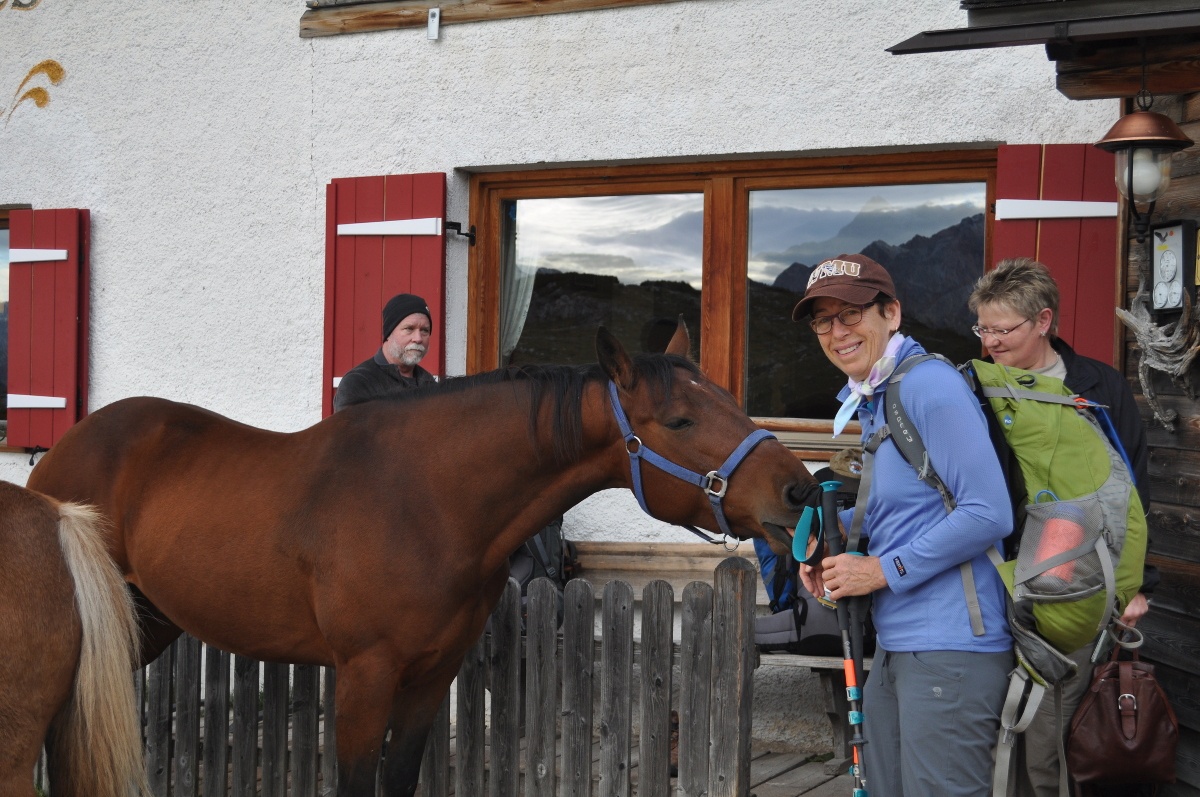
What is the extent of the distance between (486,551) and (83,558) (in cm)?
103

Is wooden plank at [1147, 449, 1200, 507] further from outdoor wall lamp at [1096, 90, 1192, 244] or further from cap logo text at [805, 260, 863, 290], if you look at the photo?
cap logo text at [805, 260, 863, 290]

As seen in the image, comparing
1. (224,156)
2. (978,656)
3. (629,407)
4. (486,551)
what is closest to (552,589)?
(486,551)

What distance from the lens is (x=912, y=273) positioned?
5309 mm

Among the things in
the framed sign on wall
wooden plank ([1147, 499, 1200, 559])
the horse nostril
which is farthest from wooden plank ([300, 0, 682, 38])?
the horse nostril

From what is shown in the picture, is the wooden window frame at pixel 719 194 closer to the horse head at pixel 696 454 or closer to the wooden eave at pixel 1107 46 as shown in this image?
the wooden eave at pixel 1107 46

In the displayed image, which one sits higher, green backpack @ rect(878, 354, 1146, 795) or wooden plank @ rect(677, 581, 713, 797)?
green backpack @ rect(878, 354, 1146, 795)

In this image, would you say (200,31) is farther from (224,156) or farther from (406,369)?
(406,369)

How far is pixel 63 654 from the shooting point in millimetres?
2672

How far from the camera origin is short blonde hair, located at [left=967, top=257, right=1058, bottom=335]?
3.10 metres

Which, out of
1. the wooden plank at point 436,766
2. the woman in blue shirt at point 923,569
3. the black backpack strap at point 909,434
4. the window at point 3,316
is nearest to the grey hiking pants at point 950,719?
the woman in blue shirt at point 923,569

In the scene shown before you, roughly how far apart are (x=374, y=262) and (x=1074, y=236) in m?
3.43

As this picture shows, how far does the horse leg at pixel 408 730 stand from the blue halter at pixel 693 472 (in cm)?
89

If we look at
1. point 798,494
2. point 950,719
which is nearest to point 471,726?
point 798,494

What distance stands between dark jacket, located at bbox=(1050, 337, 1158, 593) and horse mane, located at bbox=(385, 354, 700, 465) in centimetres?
118
